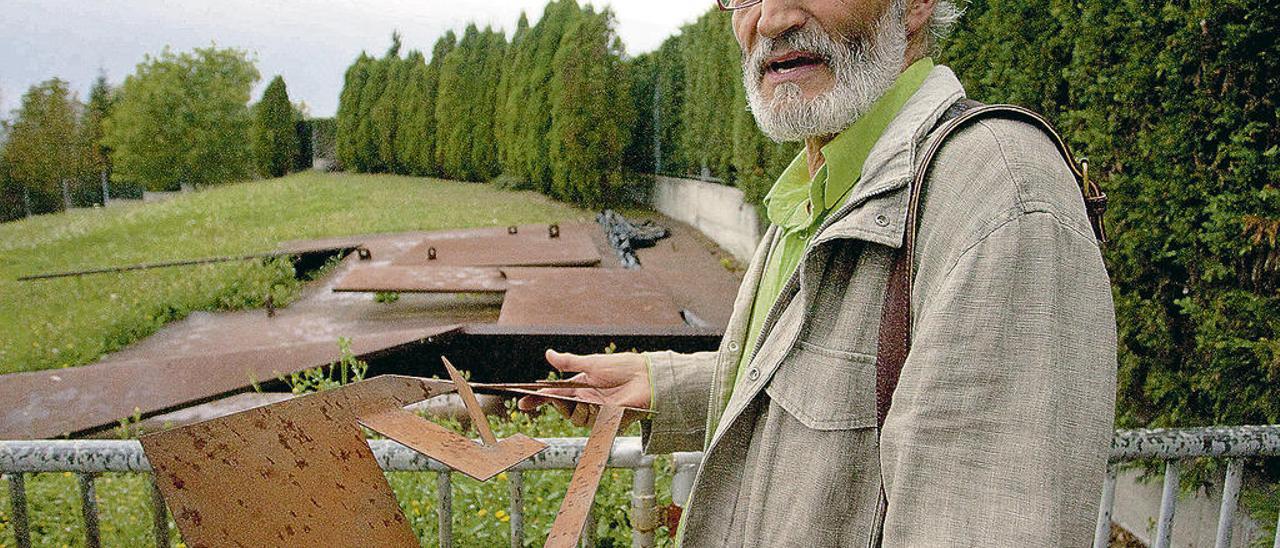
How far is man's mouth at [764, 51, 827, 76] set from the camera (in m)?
1.17

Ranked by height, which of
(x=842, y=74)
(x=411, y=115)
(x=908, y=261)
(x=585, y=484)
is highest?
(x=411, y=115)

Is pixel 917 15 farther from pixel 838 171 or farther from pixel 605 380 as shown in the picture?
pixel 605 380

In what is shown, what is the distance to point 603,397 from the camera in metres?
1.47

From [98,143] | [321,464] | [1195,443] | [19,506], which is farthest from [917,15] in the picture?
[98,143]

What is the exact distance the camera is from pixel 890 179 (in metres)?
0.94

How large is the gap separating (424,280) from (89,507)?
4.03m

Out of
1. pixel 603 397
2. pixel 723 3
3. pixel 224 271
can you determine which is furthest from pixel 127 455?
pixel 224 271

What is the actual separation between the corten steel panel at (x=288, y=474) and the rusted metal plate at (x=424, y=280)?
4.44 metres

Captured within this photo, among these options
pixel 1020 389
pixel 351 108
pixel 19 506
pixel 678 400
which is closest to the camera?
pixel 1020 389

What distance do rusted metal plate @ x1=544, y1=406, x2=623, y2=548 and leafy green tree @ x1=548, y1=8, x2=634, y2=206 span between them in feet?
52.3

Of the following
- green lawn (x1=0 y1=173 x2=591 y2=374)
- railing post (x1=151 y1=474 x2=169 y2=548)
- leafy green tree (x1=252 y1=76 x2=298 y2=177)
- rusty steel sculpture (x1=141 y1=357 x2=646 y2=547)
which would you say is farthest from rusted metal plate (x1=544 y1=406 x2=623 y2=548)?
leafy green tree (x1=252 y1=76 x2=298 y2=177)

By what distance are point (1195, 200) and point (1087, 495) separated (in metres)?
2.38

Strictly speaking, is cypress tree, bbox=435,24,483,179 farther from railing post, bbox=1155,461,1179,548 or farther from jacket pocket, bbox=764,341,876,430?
jacket pocket, bbox=764,341,876,430

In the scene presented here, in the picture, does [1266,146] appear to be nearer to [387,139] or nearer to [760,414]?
[760,414]
